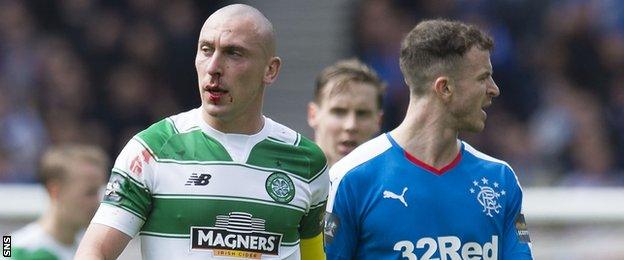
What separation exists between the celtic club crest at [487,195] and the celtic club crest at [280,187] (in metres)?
0.92

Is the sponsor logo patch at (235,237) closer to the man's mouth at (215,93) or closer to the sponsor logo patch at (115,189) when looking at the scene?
the sponsor logo patch at (115,189)

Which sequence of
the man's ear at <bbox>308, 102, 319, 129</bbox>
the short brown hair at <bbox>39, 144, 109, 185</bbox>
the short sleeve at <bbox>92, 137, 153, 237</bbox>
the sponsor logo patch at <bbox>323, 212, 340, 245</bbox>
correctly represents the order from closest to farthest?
the short sleeve at <bbox>92, 137, 153, 237</bbox> → the sponsor logo patch at <bbox>323, 212, 340, 245</bbox> → the man's ear at <bbox>308, 102, 319, 129</bbox> → the short brown hair at <bbox>39, 144, 109, 185</bbox>

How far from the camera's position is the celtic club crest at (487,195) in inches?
259

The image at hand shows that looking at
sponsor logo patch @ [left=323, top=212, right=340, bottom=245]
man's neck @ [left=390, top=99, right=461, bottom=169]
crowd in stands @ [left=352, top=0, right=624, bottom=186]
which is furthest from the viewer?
crowd in stands @ [left=352, top=0, right=624, bottom=186]

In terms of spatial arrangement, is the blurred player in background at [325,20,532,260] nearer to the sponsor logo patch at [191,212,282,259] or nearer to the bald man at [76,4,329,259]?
the bald man at [76,4,329,259]

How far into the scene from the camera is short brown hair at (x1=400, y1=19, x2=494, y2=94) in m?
6.62

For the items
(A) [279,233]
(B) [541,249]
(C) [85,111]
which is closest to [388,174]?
(A) [279,233]

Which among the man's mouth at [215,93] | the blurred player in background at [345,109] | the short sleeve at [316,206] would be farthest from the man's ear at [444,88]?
the blurred player in background at [345,109]

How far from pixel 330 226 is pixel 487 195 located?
0.70 metres

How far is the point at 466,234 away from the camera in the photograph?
6.50 meters

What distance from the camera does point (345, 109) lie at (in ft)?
28.5

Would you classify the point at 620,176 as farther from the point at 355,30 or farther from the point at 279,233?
the point at 279,233

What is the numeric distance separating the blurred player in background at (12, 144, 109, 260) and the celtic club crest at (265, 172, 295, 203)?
125 inches

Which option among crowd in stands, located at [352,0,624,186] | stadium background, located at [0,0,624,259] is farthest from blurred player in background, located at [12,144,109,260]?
crowd in stands, located at [352,0,624,186]
